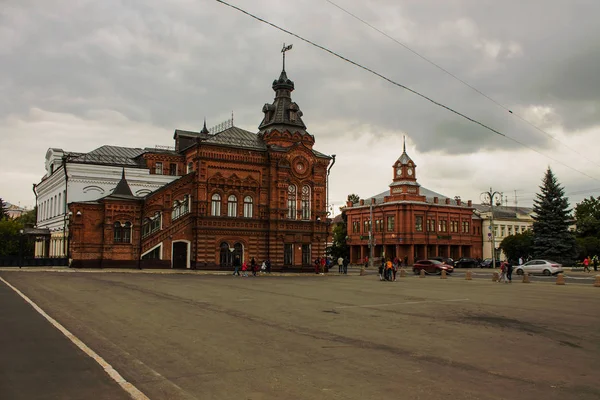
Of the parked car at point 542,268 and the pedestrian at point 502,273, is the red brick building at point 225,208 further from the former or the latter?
the pedestrian at point 502,273

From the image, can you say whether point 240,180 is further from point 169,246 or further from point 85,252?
point 85,252

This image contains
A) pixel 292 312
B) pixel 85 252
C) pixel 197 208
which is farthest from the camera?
pixel 197 208

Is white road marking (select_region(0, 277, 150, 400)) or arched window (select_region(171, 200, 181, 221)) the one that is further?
arched window (select_region(171, 200, 181, 221))

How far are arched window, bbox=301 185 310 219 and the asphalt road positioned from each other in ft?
108

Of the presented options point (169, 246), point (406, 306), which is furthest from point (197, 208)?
point (406, 306)

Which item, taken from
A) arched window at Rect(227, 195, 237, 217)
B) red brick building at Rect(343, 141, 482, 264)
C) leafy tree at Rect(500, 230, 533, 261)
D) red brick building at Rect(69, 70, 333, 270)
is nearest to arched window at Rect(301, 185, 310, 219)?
red brick building at Rect(69, 70, 333, 270)

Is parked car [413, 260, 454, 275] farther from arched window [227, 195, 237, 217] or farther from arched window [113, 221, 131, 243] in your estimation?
arched window [113, 221, 131, 243]

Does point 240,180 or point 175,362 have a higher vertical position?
point 240,180

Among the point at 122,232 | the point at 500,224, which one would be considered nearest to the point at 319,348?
the point at 122,232

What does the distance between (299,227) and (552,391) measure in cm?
4345

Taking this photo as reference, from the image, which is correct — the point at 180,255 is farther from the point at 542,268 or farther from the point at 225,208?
the point at 542,268

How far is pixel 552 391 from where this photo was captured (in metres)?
7.39

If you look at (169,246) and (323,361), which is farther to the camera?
(169,246)

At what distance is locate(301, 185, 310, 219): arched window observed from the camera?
51562 mm
